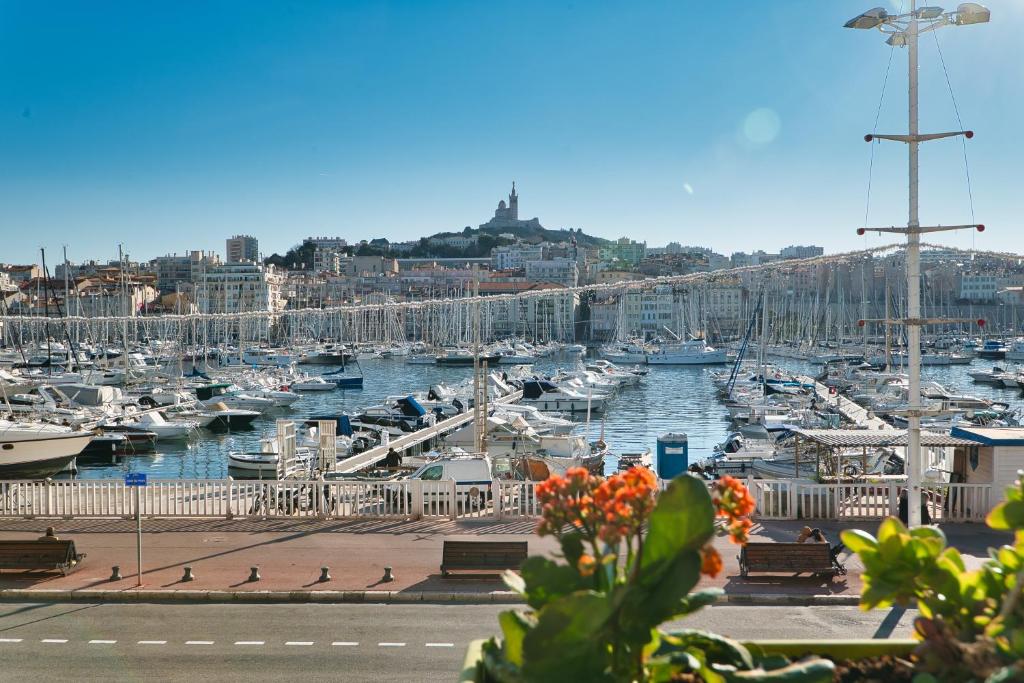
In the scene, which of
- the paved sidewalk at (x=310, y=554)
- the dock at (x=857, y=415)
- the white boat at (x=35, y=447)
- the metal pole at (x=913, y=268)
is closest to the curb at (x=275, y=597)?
the paved sidewalk at (x=310, y=554)

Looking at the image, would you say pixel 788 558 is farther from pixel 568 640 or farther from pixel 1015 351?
pixel 1015 351

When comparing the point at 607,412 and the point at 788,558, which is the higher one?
the point at 788,558

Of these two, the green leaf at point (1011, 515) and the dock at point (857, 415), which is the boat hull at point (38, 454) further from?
the green leaf at point (1011, 515)

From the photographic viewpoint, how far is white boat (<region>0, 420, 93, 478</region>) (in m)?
29.7

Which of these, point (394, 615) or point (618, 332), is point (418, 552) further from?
point (618, 332)

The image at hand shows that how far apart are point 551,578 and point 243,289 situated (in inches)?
5465

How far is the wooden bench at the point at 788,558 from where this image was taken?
12125 mm

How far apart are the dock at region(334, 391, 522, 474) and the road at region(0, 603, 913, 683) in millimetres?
11295

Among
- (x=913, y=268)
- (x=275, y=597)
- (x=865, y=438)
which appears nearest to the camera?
(x=913, y=268)

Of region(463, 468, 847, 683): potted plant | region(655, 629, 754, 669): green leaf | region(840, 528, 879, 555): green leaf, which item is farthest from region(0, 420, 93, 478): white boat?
region(840, 528, 879, 555): green leaf

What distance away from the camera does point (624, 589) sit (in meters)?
4.42

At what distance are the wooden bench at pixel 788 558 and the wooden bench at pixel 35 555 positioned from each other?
9382 millimetres

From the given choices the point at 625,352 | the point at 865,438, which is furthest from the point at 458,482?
the point at 625,352

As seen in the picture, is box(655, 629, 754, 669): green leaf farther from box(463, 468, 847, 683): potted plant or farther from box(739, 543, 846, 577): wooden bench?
box(739, 543, 846, 577): wooden bench
